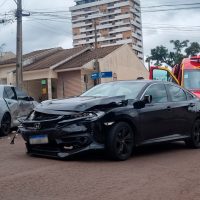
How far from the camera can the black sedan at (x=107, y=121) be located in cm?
779

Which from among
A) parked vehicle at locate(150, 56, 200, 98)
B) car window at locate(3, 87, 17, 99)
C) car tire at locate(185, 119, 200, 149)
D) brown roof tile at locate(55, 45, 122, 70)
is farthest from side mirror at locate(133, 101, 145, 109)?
brown roof tile at locate(55, 45, 122, 70)

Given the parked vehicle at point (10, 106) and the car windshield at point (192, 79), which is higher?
the car windshield at point (192, 79)

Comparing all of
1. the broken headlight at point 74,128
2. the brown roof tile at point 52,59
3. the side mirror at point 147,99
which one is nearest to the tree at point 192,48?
the brown roof tile at point 52,59

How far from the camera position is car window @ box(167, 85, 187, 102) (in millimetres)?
9727

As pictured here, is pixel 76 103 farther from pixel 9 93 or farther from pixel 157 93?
pixel 9 93

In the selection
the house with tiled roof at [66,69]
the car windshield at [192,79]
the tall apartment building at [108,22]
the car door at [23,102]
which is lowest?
the car door at [23,102]

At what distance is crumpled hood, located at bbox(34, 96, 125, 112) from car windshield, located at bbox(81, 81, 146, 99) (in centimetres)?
45

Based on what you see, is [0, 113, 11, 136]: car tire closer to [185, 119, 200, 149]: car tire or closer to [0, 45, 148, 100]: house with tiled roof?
[185, 119, 200, 149]: car tire

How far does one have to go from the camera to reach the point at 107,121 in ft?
26.1

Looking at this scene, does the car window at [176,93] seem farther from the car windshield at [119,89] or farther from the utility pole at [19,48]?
the utility pole at [19,48]

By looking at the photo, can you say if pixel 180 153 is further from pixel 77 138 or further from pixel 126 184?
pixel 126 184

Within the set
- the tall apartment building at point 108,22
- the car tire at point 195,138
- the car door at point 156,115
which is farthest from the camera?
the tall apartment building at point 108,22

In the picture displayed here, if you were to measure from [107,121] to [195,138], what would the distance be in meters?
3.01

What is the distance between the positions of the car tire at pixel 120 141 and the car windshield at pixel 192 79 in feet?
26.1
